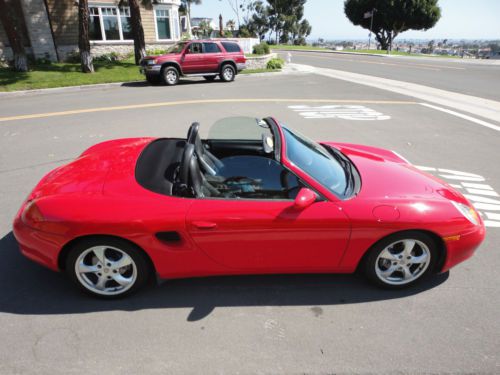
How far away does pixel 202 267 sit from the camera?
2.91 m

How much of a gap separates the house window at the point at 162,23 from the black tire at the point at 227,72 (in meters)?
11.0

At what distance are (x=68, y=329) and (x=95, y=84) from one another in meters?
14.1

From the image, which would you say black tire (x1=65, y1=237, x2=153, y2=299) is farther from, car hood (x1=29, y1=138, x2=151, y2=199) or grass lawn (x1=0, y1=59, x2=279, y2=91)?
grass lawn (x1=0, y1=59, x2=279, y2=91)

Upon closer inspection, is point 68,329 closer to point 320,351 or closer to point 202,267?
point 202,267

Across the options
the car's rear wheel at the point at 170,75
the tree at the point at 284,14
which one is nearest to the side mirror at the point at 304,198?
the car's rear wheel at the point at 170,75

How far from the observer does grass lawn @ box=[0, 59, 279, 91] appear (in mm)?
14172

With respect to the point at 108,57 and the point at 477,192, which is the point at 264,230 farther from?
the point at 108,57

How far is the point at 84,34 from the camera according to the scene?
52.5 ft

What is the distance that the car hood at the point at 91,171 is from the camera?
3.01 m

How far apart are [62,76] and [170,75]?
511 cm

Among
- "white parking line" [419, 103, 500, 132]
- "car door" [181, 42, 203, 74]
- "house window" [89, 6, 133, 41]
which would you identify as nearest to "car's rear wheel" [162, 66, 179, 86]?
"car door" [181, 42, 203, 74]

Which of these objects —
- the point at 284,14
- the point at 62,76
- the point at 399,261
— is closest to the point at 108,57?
the point at 62,76

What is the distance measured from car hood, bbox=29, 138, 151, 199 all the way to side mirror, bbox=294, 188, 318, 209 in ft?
4.88

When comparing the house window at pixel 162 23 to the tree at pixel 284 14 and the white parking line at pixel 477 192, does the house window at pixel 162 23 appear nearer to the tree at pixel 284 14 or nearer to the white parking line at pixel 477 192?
the white parking line at pixel 477 192
